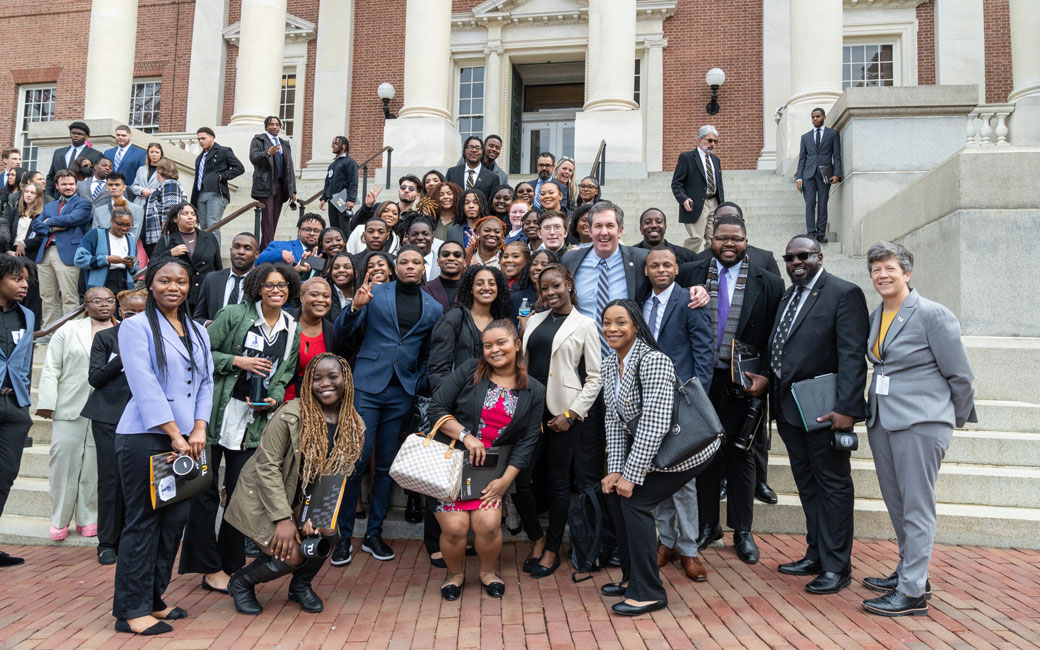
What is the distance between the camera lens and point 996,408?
6.03m

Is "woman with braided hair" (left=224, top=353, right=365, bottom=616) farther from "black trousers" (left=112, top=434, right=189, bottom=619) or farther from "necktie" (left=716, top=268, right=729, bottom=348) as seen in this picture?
"necktie" (left=716, top=268, right=729, bottom=348)

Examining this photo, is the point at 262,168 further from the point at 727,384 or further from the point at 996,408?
the point at 996,408

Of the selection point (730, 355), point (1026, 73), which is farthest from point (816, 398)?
point (1026, 73)

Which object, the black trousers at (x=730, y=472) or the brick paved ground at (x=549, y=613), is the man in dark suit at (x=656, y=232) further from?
the brick paved ground at (x=549, y=613)

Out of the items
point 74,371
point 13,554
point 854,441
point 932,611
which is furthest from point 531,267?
point 13,554

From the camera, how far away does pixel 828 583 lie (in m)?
4.38

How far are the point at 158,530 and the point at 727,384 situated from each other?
3532mm

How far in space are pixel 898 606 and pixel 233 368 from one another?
3.97m

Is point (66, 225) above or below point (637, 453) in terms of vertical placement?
above

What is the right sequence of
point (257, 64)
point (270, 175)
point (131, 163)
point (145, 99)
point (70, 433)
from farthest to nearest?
1. point (145, 99)
2. point (257, 64)
3. point (131, 163)
4. point (270, 175)
5. point (70, 433)

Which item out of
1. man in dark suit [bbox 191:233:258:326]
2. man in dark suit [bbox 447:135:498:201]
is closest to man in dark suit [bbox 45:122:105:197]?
man in dark suit [bbox 447:135:498:201]

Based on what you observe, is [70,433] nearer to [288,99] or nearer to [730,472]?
[730,472]

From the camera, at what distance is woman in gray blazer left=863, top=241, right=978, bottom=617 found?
407cm

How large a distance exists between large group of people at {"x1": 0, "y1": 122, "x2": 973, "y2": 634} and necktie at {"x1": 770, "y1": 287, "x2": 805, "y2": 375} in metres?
0.02
